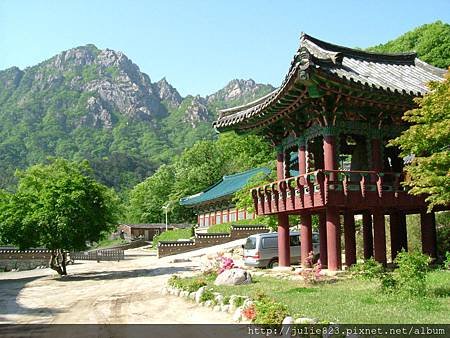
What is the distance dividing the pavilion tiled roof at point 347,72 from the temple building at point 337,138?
0.04 meters

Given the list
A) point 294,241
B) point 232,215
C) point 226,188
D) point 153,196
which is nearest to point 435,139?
point 294,241

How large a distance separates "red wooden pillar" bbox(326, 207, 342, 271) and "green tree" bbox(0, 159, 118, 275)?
51.6 ft

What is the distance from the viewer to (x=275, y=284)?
15.9m

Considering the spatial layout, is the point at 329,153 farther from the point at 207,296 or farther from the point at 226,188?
the point at 226,188

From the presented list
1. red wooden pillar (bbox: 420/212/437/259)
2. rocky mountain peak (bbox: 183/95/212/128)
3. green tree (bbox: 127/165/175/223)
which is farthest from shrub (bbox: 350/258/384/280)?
rocky mountain peak (bbox: 183/95/212/128)

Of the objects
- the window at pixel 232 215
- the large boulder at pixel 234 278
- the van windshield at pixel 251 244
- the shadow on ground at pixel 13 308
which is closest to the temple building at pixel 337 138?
the large boulder at pixel 234 278

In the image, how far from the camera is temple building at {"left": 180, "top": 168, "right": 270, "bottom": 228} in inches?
1961

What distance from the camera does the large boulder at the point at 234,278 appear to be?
16.6m

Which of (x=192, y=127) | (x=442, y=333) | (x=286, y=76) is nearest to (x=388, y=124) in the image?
(x=286, y=76)

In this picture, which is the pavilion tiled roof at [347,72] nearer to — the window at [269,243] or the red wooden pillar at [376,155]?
the red wooden pillar at [376,155]

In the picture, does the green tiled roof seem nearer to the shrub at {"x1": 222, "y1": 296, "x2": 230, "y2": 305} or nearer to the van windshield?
the van windshield

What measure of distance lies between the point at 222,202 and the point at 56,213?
28535 mm

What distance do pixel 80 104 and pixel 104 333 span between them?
19331cm

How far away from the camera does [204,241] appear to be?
1725 inches
